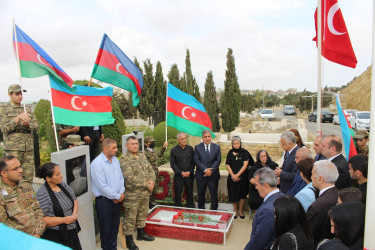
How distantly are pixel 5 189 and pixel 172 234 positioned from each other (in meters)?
3.06

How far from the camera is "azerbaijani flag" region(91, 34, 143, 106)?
5223mm

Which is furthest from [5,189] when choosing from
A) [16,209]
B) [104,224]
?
[104,224]

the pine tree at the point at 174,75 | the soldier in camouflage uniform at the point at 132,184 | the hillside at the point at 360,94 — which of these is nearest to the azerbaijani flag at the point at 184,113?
the soldier in camouflage uniform at the point at 132,184

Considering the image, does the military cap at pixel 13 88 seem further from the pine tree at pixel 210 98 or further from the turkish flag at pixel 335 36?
the pine tree at pixel 210 98

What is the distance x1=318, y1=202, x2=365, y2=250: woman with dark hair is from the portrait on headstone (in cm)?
332

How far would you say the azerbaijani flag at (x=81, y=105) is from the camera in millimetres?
4516

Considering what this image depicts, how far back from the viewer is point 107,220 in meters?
4.64

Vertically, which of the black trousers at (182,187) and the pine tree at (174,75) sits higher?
the pine tree at (174,75)

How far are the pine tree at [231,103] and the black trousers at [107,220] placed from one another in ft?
78.6

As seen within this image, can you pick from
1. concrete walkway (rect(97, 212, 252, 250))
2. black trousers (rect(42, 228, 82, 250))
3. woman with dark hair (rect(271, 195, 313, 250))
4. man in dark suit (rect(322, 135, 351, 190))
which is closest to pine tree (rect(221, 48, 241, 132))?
concrete walkway (rect(97, 212, 252, 250))

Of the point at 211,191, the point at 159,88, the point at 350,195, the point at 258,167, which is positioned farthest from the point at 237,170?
the point at 159,88

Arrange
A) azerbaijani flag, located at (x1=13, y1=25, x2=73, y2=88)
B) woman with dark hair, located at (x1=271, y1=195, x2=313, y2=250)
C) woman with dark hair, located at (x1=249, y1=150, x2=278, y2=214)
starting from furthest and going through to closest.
A: 1. woman with dark hair, located at (x1=249, y1=150, x2=278, y2=214)
2. azerbaijani flag, located at (x1=13, y1=25, x2=73, y2=88)
3. woman with dark hair, located at (x1=271, y1=195, x2=313, y2=250)

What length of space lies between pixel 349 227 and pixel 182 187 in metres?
4.31

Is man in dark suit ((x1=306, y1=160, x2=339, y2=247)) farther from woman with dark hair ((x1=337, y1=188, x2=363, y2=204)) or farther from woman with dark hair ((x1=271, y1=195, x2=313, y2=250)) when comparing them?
woman with dark hair ((x1=271, y1=195, x2=313, y2=250))
